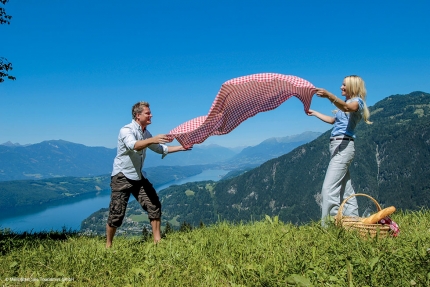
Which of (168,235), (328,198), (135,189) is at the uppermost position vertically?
(135,189)

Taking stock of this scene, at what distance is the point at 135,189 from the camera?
6.53m

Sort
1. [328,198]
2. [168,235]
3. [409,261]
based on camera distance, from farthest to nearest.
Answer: [168,235] < [328,198] < [409,261]

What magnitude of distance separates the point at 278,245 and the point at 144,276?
6.18 ft

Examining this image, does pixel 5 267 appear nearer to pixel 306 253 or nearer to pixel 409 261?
pixel 306 253

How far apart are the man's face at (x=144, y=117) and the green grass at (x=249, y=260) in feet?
7.29

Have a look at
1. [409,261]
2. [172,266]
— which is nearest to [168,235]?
[172,266]

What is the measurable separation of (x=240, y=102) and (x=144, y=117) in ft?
6.14

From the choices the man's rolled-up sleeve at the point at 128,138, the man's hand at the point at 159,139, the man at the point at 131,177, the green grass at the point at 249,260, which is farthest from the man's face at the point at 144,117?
the green grass at the point at 249,260

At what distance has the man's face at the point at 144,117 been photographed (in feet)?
20.9

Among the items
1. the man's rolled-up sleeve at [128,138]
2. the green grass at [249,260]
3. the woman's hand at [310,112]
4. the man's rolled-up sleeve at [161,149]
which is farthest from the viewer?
the woman's hand at [310,112]

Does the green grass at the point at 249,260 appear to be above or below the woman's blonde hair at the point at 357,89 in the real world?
below

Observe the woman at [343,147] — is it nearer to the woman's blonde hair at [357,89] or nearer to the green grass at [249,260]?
the woman's blonde hair at [357,89]

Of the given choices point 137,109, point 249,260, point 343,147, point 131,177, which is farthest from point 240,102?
point 249,260

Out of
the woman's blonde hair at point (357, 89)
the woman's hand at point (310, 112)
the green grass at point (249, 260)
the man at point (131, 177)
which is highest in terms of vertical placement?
the woman's blonde hair at point (357, 89)
